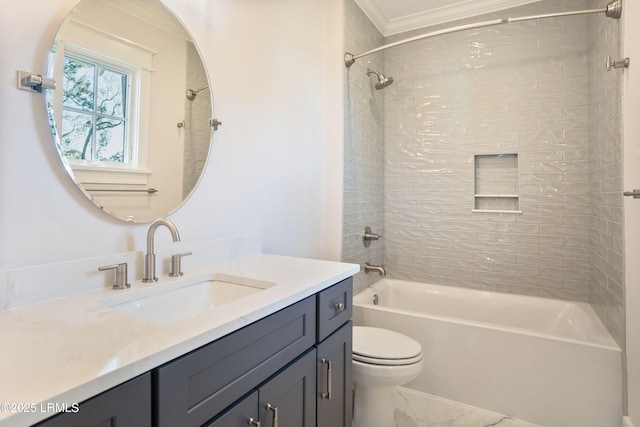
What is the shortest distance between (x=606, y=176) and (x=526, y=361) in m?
1.11

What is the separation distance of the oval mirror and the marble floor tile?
1.68 metres

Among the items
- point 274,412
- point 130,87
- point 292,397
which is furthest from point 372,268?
point 130,87

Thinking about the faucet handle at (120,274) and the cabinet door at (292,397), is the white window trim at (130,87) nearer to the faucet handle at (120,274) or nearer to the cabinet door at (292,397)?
the faucet handle at (120,274)

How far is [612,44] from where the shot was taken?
1.77m

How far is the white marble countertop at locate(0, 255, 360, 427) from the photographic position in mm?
491

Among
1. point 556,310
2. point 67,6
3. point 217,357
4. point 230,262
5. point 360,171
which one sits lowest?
point 556,310

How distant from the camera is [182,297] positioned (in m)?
1.17

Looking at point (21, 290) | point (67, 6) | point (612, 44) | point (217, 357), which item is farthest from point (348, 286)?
point (612, 44)

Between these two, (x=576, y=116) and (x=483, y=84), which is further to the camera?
(x=483, y=84)

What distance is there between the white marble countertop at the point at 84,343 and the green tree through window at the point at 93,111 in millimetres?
433

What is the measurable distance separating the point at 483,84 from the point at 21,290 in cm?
293

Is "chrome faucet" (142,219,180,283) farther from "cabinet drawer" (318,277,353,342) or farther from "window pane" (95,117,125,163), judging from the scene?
"cabinet drawer" (318,277,353,342)

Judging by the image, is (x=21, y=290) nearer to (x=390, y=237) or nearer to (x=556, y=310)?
(x=390, y=237)

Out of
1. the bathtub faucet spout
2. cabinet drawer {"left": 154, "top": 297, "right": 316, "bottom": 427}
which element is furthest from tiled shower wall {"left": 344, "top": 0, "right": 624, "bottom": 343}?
cabinet drawer {"left": 154, "top": 297, "right": 316, "bottom": 427}
